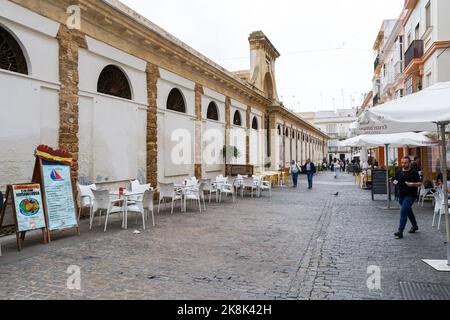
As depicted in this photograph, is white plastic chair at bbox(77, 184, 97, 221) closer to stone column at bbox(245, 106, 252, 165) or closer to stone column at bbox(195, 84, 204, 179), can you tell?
stone column at bbox(195, 84, 204, 179)

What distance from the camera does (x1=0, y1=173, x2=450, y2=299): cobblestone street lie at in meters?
3.97

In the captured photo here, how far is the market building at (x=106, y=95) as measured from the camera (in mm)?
7242

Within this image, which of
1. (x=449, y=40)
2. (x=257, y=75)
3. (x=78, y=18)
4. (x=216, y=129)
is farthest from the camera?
(x=257, y=75)

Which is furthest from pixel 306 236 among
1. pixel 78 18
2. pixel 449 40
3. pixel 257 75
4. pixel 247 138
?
pixel 257 75

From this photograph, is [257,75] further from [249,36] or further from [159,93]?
[159,93]

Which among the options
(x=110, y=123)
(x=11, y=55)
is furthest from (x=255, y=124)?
(x=11, y=55)

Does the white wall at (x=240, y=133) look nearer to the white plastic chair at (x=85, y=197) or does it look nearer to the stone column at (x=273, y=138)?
the stone column at (x=273, y=138)

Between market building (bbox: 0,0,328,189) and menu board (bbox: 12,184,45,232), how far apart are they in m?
1.36

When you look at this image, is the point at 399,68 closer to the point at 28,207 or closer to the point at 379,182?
the point at 379,182

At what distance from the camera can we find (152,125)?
11.6 m

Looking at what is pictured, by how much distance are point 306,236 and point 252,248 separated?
1.55 meters

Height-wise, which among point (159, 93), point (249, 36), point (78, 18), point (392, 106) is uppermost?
point (249, 36)

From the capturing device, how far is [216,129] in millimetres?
16641

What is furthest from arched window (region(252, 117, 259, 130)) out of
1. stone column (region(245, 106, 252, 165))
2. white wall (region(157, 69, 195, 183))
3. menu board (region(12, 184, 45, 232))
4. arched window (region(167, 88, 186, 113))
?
menu board (region(12, 184, 45, 232))
